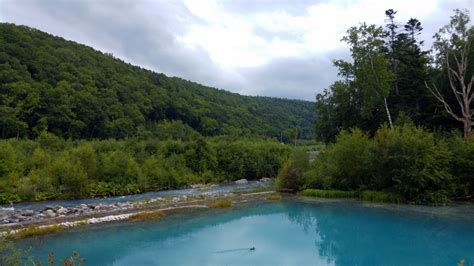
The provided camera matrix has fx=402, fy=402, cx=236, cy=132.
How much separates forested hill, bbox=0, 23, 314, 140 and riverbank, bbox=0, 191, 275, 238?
35578 mm

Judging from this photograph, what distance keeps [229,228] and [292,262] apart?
650 cm

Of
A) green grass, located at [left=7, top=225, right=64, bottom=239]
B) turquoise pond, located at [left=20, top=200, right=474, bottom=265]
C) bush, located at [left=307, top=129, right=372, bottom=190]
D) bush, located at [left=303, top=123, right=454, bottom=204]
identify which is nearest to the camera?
turquoise pond, located at [left=20, top=200, right=474, bottom=265]

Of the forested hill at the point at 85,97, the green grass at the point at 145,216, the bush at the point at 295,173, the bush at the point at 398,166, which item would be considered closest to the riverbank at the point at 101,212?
the green grass at the point at 145,216

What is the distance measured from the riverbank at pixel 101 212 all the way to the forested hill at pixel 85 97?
117 feet

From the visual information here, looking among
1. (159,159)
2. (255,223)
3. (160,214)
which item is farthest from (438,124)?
(159,159)

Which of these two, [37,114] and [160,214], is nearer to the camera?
[160,214]

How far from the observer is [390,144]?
27.5 metres

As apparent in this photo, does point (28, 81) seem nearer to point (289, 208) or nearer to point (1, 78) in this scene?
point (1, 78)

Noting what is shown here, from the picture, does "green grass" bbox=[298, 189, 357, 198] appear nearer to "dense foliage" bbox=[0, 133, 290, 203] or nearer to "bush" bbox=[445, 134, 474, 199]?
"bush" bbox=[445, 134, 474, 199]

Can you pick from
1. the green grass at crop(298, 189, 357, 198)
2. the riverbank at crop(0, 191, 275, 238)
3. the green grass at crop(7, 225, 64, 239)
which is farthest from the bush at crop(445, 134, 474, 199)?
the green grass at crop(7, 225, 64, 239)

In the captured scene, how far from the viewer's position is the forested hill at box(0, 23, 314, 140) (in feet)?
189

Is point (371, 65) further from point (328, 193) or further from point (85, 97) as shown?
point (85, 97)

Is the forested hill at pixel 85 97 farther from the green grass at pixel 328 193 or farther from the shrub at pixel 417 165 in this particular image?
the shrub at pixel 417 165

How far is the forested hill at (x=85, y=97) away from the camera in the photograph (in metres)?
57.7
